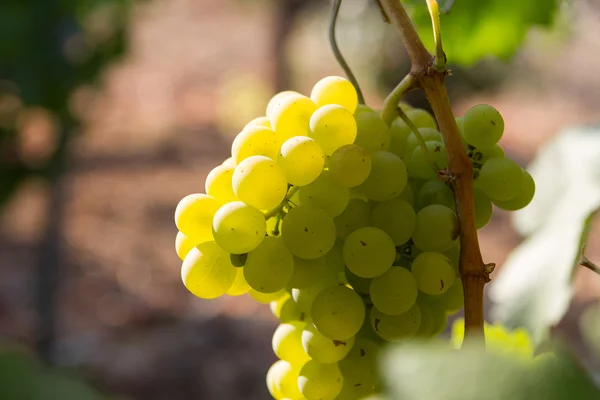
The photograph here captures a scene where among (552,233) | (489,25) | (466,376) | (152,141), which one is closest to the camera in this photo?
(466,376)

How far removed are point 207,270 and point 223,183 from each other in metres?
0.05

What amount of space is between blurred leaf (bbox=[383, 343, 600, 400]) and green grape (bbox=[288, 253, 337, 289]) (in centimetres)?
20

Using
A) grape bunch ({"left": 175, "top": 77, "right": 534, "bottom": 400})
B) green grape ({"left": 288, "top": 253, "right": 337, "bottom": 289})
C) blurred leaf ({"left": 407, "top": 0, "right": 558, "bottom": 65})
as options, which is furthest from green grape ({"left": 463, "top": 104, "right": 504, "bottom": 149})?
blurred leaf ({"left": 407, "top": 0, "right": 558, "bottom": 65})

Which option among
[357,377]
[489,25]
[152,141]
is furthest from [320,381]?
[152,141]

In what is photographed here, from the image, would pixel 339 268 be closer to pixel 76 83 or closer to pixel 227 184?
pixel 227 184

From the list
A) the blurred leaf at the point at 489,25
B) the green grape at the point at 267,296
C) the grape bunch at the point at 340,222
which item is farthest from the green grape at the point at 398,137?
the blurred leaf at the point at 489,25

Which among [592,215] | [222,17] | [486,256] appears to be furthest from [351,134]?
[222,17]

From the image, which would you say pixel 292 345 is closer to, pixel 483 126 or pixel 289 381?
pixel 289 381

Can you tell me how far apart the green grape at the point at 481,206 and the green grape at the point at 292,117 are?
104mm

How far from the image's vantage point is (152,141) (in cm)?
465

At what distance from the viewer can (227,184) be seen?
0.40 meters

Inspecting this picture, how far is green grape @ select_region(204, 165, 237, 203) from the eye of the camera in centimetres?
40

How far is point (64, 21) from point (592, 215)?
75.5 inches

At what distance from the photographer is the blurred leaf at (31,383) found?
195 mm
